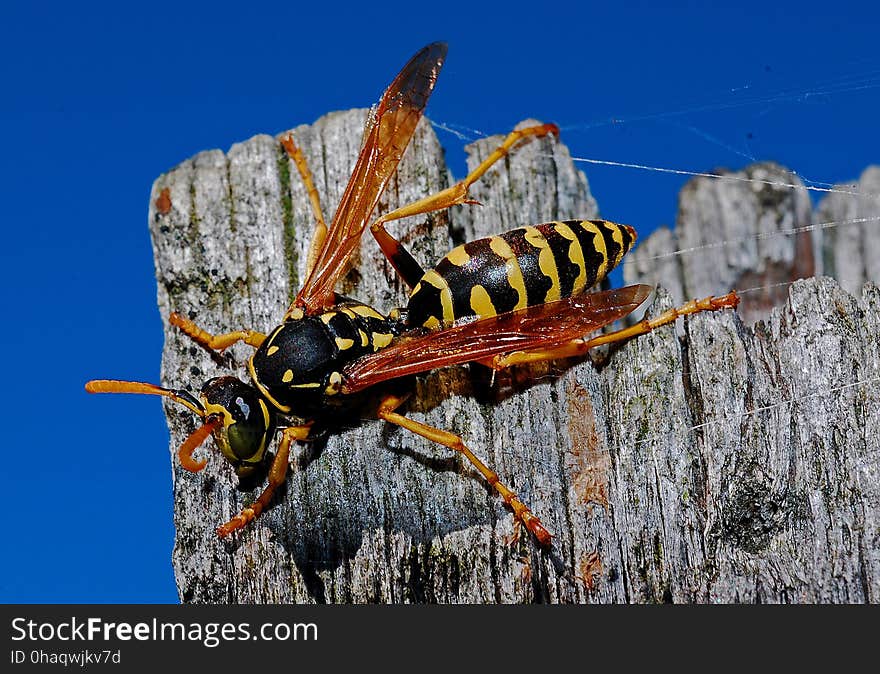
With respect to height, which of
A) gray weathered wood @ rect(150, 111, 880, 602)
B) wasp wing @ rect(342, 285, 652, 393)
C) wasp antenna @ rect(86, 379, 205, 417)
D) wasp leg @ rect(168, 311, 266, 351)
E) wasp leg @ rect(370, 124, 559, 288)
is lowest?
gray weathered wood @ rect(150, 111, 880, 602)

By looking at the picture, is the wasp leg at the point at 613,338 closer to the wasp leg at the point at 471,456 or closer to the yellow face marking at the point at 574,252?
the yellow face marking at the point at 574,252

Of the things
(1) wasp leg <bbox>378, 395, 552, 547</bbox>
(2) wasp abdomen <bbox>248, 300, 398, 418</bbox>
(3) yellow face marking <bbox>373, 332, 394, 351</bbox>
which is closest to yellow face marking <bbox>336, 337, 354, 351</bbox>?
(2) wasp abdomen <bbox>248, 300, 398, 418</bbox>

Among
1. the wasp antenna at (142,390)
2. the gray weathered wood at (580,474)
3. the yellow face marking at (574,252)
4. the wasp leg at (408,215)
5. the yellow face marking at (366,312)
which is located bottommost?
the gray weathered wood at (580,474)

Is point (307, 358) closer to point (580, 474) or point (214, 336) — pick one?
point (214, 336)

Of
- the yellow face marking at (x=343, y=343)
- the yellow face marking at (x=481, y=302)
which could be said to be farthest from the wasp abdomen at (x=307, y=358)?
the yellow face marking at (x=481, y=302)

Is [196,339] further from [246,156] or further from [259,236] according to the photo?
[246,156]

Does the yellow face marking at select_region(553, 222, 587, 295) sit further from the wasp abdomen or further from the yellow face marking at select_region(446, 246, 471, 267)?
the wasp abdomen

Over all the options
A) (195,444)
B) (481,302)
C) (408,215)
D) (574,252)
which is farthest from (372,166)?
(195,444)
